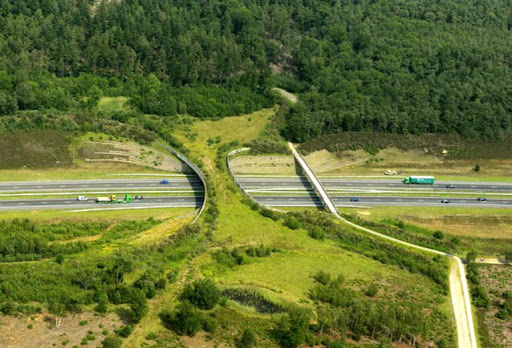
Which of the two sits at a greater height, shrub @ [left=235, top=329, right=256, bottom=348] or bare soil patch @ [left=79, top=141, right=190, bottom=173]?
bare soil patch @ [left=79, top=141, right=190, bottom=173]

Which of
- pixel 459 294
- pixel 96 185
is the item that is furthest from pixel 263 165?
pixel 459 294

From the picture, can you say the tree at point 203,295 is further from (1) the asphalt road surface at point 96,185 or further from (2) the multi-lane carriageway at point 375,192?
(1) the asphalt road surface at point 96,185

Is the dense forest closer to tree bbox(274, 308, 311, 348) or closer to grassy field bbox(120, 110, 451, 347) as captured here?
grassy field bbox(120, 110, 451, 347)

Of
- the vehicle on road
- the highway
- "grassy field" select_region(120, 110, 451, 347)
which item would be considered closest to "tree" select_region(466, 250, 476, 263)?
"grassy field" select_region(120, 110, 451, 347)

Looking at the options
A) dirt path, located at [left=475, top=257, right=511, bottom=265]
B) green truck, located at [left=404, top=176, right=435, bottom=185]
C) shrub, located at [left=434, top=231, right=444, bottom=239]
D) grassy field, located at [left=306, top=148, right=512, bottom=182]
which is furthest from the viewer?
grassy field, located at [left=306, top=148, right=512, bottom=182]

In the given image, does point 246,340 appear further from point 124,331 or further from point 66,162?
point 66,162

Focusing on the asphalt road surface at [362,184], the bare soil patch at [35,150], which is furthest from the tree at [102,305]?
the bare soil patch at [35,150]
